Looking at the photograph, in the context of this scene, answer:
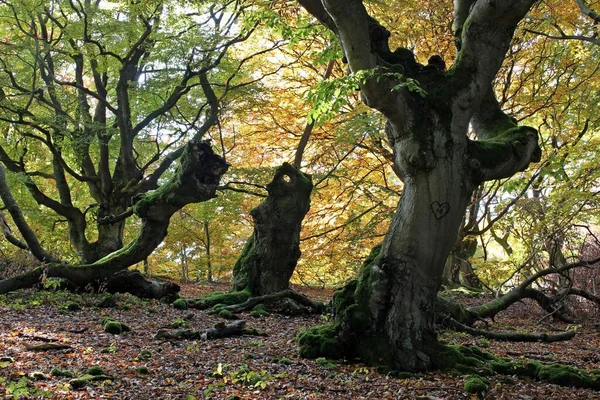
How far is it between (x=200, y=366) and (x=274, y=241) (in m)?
5.20

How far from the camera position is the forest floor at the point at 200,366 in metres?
4.28

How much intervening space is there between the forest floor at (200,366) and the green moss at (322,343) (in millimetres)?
151

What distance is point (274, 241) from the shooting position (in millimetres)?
10383


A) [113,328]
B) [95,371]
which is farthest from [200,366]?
[113,328]

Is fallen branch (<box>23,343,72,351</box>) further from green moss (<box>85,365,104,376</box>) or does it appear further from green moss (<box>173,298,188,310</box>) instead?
green moss (<box>173,298,188,310</box>)

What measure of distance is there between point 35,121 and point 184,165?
586 centimetres

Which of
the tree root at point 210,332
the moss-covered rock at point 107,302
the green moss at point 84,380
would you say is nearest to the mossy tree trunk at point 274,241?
the moss-covered rock at point 107,302

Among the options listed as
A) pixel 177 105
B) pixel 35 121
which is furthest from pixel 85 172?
pixel 177 105

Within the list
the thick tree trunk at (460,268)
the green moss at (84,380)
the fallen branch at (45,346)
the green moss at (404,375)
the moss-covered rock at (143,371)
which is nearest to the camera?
the green moss at (84,380)

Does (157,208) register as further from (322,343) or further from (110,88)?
(110,88)

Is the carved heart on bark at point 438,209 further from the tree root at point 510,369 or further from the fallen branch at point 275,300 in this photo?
the fallen branch at point 275,300

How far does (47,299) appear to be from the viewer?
29.4ft

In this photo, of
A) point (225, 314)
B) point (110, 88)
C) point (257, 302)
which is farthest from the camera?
point (110, 88)

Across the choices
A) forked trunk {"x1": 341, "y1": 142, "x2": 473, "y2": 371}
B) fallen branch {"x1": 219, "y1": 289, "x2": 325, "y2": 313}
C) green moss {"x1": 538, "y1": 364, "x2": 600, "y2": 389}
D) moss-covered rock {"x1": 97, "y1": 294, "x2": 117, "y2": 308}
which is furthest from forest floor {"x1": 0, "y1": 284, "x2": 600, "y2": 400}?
fallen branch {"x1": 219, "y1": 289, "x2": 325, "y2": 313}
